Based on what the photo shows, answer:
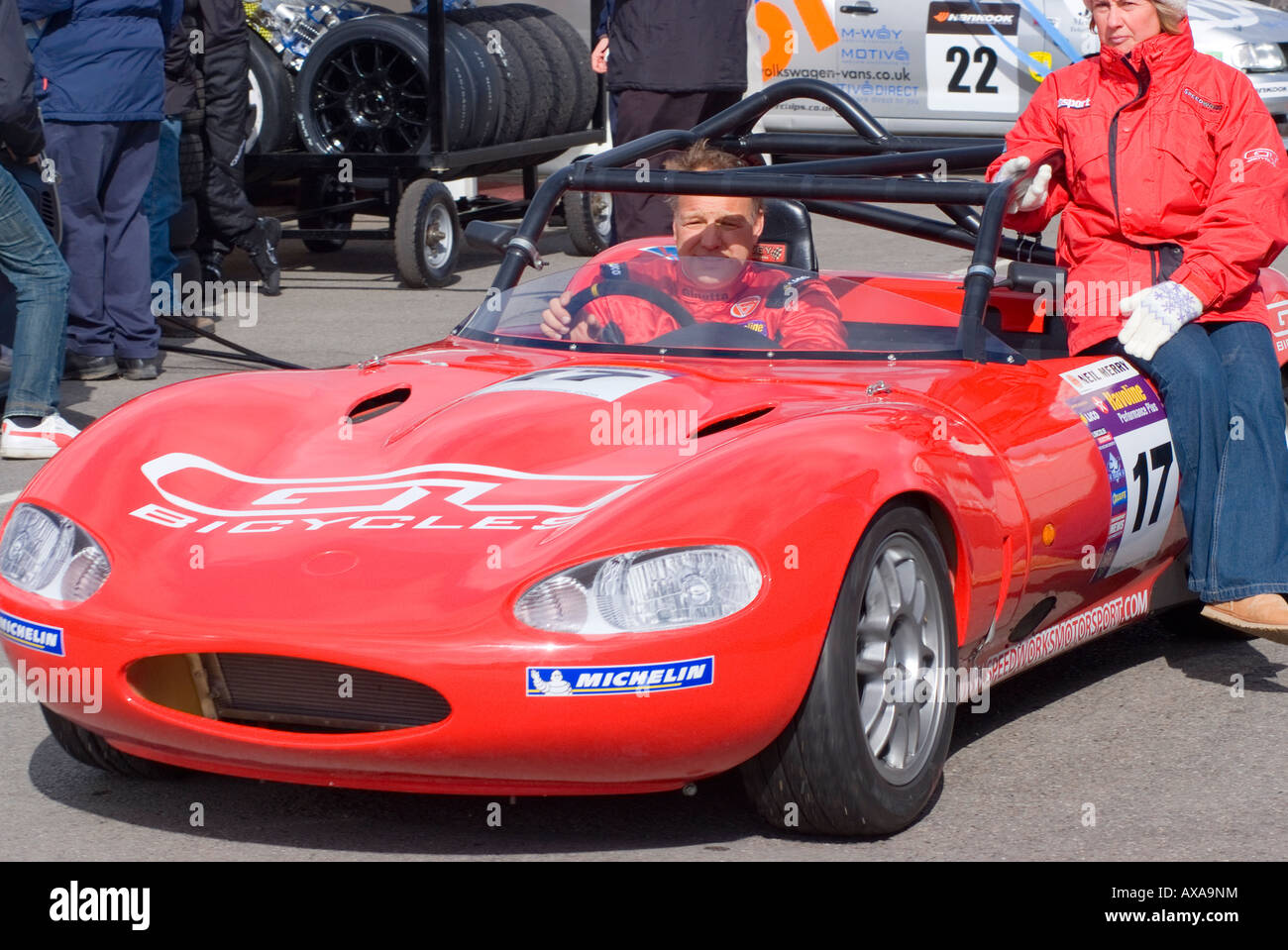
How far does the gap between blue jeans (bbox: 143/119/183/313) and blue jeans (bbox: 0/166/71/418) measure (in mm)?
2328

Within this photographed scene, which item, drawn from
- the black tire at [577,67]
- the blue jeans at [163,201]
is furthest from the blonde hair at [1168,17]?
the black tire at [577,67]

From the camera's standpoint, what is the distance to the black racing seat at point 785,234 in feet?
17.2

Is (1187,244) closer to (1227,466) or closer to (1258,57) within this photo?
(1227,466)

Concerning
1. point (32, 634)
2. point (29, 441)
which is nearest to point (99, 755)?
point (32, 634)

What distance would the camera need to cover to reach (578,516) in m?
3.44

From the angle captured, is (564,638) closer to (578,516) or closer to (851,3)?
(578,516)

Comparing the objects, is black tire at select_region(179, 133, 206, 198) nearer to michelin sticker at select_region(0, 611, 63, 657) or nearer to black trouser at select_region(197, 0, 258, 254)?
black trouser at select_region(197, 0, 258, 254)

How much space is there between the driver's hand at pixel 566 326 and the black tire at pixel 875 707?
50.5 inches

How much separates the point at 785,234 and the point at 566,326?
31.2 inches

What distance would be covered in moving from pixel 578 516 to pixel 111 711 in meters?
0.88

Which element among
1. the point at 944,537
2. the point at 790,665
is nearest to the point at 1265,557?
the point at 944,537

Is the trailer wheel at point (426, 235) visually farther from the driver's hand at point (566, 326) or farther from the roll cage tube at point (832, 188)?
the driver's hand at point (566, 326)

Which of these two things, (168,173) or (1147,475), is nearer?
(1147,475)

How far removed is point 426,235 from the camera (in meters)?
11.5
